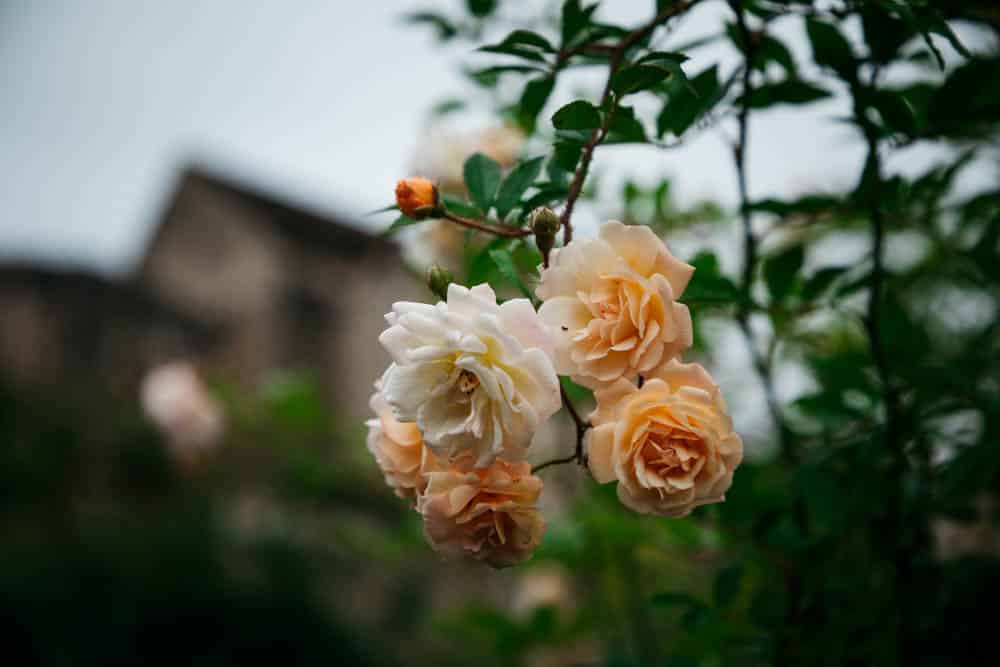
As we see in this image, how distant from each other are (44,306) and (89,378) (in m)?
1.51

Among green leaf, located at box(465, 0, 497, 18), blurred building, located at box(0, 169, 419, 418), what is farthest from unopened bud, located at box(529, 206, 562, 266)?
blurred building, located at box(0, 169, 419, 418)

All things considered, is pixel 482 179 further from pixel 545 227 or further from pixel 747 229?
pixel 747 229

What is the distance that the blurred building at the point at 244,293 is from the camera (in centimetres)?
701

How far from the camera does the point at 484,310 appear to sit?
51cm

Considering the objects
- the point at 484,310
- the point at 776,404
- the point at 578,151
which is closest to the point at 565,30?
the point at 578,151

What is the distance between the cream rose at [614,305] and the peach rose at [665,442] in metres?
0.02

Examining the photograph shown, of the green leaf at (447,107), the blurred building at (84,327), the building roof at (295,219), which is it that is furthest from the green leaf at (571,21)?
the building roof at (295,219)

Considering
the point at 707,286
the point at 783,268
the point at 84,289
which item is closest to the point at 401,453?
the point at 707,286

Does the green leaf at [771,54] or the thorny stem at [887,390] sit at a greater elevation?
the green leaf at [771,54]

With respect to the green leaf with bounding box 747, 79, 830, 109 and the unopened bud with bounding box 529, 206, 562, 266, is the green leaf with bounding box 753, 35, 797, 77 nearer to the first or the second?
the green leaf with bounding box 747, 79, 830, 109

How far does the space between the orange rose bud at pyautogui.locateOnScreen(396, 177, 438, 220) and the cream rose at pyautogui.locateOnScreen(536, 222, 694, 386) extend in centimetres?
14

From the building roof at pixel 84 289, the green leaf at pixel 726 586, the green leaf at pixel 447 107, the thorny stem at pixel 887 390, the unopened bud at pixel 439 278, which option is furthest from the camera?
the building roof at pixel 84 289

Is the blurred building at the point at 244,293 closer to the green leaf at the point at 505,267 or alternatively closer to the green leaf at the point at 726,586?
the green leaf at the point at 726,586

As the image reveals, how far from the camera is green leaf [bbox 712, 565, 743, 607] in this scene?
0.82 metres
